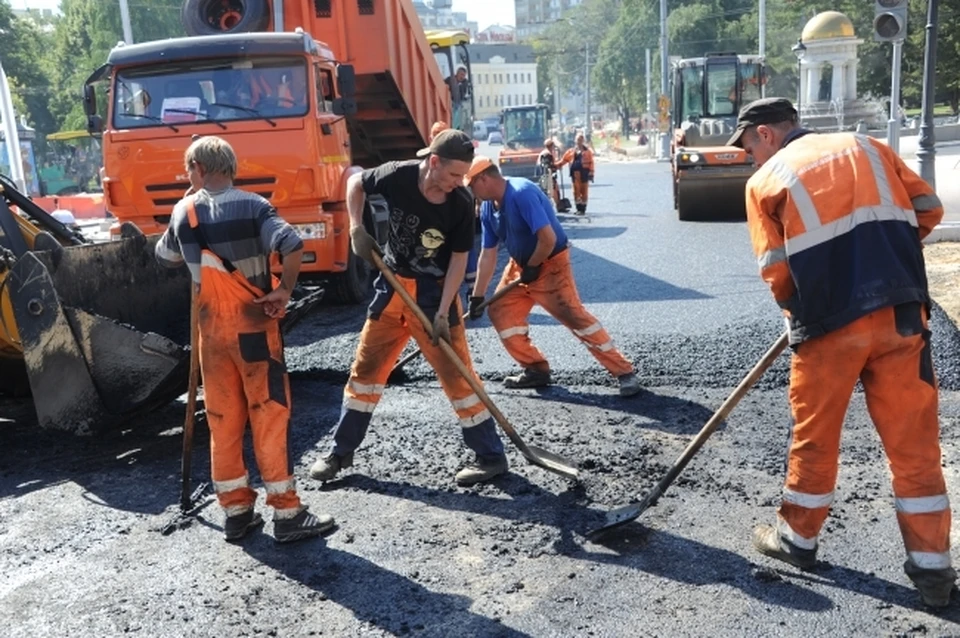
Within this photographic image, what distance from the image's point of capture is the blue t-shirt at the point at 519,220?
543cm

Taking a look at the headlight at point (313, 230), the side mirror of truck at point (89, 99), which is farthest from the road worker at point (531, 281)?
the side mirror of truck at point (89, 99)

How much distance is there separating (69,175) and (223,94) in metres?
30.3

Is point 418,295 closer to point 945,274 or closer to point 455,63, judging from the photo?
point 945,274

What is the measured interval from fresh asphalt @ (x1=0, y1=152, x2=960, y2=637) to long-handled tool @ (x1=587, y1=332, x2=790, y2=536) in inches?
2.9

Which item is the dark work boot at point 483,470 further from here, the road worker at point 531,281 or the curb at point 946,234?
the curb at point 946,234

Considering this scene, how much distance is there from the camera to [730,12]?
184 feet

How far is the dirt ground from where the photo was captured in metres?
7.44

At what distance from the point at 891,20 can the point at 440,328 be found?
27.2 feet

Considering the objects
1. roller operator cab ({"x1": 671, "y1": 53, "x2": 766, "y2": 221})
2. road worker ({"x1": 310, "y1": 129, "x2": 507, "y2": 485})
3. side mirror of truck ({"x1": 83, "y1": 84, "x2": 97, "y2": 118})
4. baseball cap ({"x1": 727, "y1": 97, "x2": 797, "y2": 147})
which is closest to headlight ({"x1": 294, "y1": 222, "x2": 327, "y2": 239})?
side mirror of truck ({"x1": 83, "y1": 84, "x2": 97, "y2": 118})

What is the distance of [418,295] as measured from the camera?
4402 millimetres

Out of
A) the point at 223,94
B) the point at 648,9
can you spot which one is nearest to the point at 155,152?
the point at 223,94

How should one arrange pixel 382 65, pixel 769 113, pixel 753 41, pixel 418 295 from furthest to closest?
pixel 753 41
pixel 382 65
pixel 418 295
pixel 769 113

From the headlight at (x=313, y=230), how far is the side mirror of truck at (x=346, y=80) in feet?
4.24

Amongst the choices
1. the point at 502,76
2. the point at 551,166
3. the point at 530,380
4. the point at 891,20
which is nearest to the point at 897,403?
the point at 530,380
